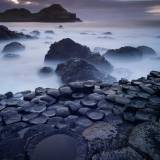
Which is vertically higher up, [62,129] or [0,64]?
[62,129]

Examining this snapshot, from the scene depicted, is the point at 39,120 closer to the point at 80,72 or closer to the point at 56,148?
the point at 56,148

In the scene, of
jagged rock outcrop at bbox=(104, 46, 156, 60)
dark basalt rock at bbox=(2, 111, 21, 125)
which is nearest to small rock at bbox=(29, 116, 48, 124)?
dark basalt rock at bbox=(2, 111, 21, 125)

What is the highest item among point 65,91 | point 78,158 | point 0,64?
point 65,91

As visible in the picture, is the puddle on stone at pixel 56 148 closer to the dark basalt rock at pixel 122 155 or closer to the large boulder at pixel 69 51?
the dark basalt rock at pixel 122 155

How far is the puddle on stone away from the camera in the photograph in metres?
3.05

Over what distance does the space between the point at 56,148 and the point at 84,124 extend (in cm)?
76

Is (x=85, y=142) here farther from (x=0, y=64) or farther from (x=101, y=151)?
(x=0, y=64)

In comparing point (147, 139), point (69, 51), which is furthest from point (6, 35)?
point (147, 139)

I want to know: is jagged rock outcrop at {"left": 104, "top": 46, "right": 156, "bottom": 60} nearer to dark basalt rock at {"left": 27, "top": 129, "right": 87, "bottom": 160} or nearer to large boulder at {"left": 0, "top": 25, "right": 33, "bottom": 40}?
dark basalt rock at {"left": 27, "top": 129, "right": 87, "bottom": 160}

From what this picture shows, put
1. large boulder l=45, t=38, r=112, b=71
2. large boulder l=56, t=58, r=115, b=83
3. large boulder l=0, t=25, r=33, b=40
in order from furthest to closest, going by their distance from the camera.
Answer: large boulder l=0, t=25, r=33, b=40, large boulder l=45, t=38, r=112, b=71, large boulder l=56, t=58, r=115, b=83

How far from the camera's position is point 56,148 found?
10.5ft

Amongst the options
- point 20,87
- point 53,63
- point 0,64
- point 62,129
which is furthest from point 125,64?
point 62,129

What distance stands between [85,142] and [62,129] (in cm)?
53

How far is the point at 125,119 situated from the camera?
12.6ft
